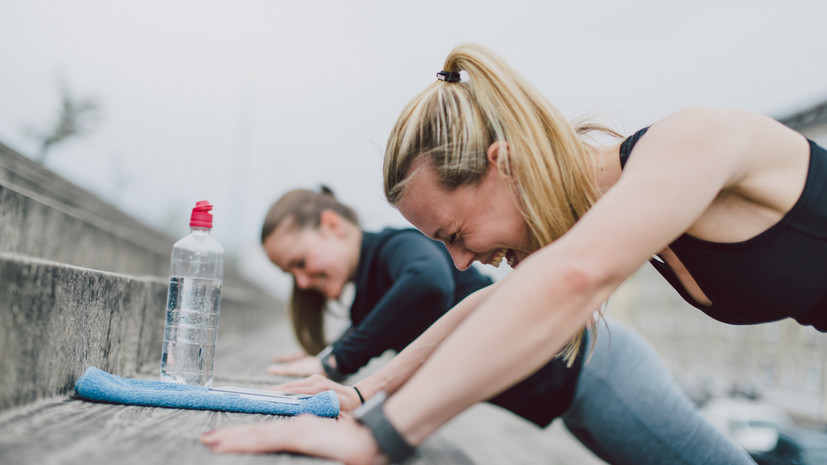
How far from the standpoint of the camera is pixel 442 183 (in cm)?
156

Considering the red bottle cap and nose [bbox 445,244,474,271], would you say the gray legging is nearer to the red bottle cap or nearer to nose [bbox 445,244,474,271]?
nose [bbox 445,244,474,271]

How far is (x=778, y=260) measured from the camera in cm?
136

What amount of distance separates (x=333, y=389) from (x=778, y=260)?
1.10 m

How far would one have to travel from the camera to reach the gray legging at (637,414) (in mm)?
1927

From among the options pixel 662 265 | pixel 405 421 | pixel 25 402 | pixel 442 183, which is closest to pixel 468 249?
pixel 442 183

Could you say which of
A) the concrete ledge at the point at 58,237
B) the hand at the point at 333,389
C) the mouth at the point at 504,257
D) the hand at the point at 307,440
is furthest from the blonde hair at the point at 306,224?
the hand at the point at 307,440

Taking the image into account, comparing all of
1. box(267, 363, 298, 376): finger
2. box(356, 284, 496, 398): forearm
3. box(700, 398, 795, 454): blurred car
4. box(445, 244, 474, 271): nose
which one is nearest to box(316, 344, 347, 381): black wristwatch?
box(267, 363, 298, 376): finger

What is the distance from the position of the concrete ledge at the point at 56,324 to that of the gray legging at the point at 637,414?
1297 mm

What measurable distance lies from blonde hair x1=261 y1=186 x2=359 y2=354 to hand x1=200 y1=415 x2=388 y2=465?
7.34 feet

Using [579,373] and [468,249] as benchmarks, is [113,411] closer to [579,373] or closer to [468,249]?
[468,249]

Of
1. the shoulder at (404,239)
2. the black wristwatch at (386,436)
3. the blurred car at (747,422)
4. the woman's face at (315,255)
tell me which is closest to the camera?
the black wristwatch at (386,436)

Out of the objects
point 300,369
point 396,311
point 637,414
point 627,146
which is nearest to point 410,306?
point 396,311

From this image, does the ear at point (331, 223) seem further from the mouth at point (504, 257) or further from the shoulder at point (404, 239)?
the mouth at point (504, 257)

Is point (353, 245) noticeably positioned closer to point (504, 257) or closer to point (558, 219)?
point (504, 257)
